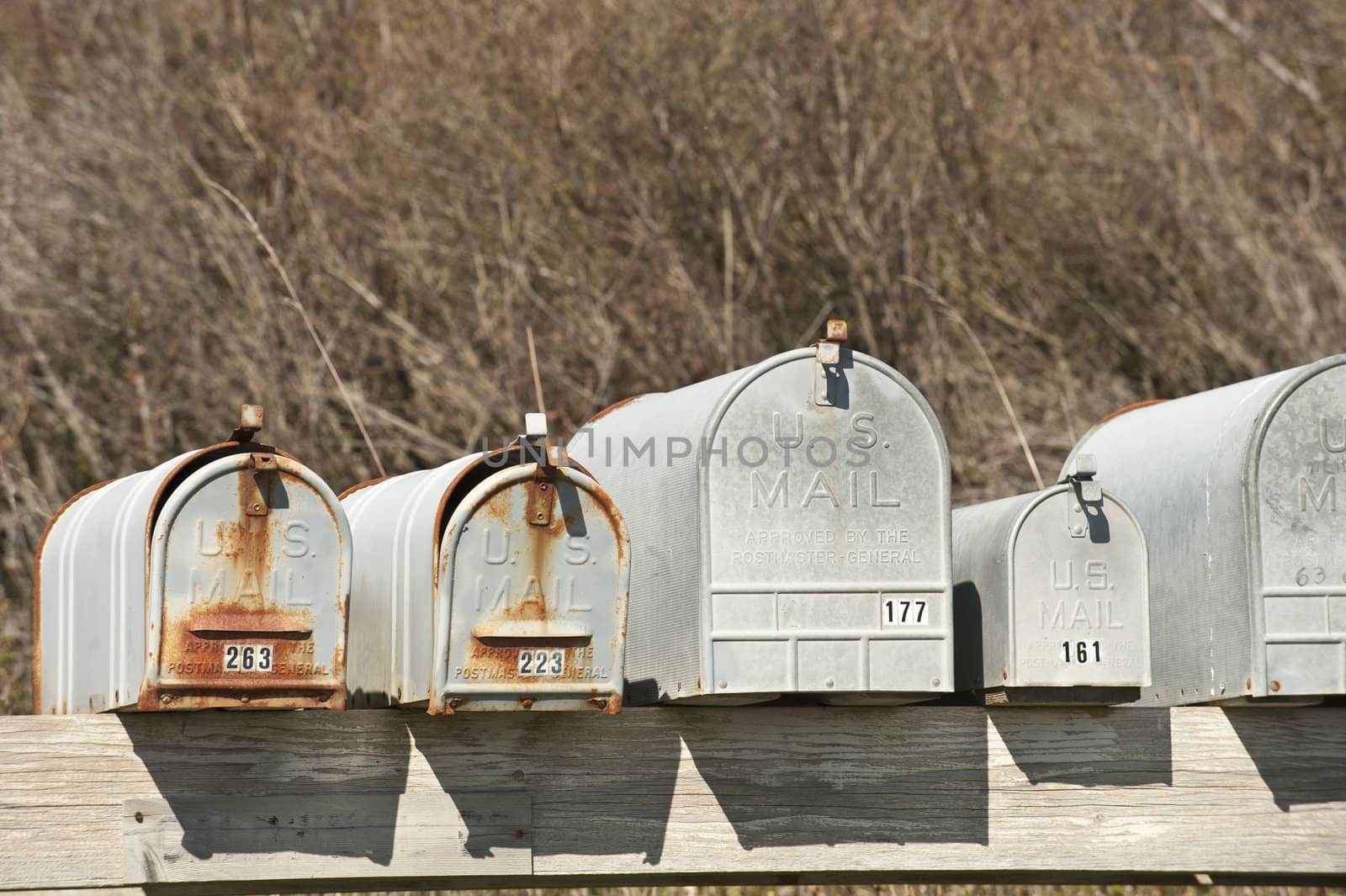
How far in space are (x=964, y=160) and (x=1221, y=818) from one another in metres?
5.27

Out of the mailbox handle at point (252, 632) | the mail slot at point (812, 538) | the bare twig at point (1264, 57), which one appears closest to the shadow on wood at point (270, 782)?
the mailbox handle at point (252, 632)

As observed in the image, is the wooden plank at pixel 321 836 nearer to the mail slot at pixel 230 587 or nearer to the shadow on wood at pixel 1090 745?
the mail slot at pixel 230 587

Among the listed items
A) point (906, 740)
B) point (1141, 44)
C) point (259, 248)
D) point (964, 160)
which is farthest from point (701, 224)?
point (906, 740)

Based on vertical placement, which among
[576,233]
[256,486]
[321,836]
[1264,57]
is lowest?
[321,836]

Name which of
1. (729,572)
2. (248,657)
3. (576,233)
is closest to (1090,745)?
(729,572)

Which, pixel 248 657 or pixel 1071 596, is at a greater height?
pixel 1071 596

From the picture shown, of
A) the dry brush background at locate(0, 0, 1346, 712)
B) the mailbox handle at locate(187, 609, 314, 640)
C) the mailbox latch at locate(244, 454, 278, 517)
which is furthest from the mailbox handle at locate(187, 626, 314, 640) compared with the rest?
the dry brush background at locate(0, 0, 1346, 712)

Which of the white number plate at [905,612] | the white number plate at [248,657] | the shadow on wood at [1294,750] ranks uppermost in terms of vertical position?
the white number plate at [905,612]

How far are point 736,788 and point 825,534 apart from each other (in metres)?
0.44

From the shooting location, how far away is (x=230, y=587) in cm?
211

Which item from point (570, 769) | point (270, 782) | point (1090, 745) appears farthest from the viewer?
point (1090, 745)

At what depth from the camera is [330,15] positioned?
7.72 meters

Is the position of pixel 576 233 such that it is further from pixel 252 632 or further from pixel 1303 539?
pixel 252 632

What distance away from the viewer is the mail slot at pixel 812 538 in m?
2.29
